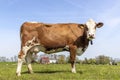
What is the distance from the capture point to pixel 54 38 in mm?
19766

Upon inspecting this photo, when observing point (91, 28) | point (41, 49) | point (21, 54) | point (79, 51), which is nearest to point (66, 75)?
point (79, 51)

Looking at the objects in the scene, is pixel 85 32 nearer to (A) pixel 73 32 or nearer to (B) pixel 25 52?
(A) pixel 73 32

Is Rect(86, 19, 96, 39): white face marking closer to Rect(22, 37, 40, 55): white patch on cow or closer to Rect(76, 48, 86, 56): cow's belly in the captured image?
Rect(76, 48, 86, 56): cow's belly

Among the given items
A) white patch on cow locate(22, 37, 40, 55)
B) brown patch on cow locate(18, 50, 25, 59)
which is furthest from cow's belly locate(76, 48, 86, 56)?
brown patch on cow locate(18, 50, 25, 59)

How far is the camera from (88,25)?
63.2 feet

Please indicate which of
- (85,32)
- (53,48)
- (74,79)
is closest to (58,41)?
(53,48)

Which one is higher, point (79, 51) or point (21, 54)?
point (79, 51)

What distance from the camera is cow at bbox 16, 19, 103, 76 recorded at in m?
19.1

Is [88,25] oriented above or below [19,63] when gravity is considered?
above

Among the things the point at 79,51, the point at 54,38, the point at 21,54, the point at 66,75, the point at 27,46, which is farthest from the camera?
the point at 79,51

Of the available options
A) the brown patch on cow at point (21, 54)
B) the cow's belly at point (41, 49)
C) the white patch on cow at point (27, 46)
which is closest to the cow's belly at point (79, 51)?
the cow's belly at point (41, 49)

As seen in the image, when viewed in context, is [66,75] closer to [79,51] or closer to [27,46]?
[79,51]

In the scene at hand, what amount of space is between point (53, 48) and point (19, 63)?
97.1 inches

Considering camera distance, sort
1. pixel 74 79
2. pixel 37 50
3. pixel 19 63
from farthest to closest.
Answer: pixel 37 50
pixel 19 63
pixel 74 79
